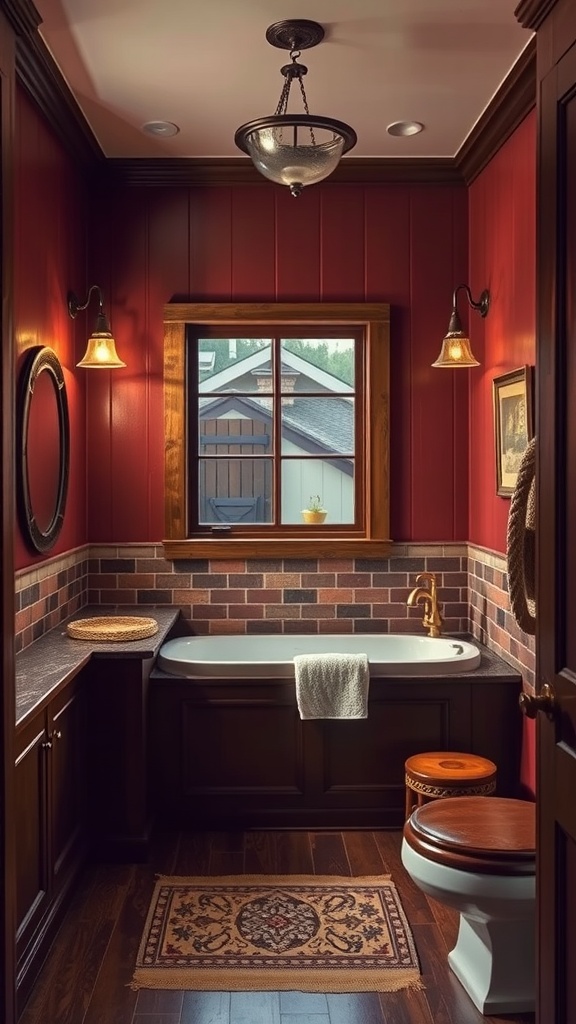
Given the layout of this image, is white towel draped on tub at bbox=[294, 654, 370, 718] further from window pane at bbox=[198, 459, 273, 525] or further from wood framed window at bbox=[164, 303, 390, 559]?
window pane at bbox=[198, 459, 273, 525]

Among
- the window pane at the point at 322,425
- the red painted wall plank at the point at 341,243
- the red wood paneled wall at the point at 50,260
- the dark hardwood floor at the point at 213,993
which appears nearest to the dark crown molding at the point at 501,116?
the red painted wall plank at the point at 341,243

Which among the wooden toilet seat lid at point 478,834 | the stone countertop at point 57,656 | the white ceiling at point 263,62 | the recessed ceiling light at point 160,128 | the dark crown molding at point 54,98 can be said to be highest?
the recessed ceiling light at point 160,128

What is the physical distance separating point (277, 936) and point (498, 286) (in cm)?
273

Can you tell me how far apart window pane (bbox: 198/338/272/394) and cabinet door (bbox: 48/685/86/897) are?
1.85 metres

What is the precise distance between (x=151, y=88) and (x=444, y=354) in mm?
1617

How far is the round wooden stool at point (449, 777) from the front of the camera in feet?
11.1

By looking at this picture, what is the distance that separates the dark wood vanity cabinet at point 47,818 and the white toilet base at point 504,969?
126cm

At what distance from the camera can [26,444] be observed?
134 inches

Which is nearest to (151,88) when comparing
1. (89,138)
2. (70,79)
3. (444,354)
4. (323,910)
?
(70,79)

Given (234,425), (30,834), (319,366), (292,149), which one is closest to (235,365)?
(234,425)

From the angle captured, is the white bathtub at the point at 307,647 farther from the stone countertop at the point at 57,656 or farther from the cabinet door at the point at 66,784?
the cabinet door at the point at 66,784

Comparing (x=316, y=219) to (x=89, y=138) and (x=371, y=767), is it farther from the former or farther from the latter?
(x=371, y=767)

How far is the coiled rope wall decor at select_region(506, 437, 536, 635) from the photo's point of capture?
208cm

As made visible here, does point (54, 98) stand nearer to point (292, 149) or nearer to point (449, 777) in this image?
point (292, 149)
